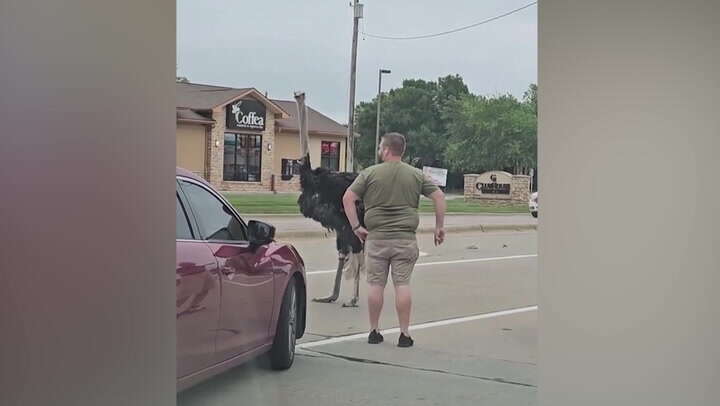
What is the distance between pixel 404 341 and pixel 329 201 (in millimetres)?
1172

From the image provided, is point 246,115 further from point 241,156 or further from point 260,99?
point 241,156

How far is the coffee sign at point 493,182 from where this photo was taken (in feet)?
18.7

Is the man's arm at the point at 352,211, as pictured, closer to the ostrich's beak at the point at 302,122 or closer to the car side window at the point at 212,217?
the ostrich's beak at the point at 302,122

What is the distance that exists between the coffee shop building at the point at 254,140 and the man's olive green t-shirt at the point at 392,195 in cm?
41

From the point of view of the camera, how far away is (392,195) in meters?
5.33

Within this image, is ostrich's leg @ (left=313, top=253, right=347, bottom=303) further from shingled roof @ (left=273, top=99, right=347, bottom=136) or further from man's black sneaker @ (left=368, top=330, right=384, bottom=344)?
shingled roof @ (left=273, top=99, right=347, bottom=136)

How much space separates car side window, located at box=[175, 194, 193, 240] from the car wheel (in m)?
1.15

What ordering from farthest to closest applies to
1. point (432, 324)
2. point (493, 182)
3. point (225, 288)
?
point (432, 324)
point (493, 182)
point (225, 288)

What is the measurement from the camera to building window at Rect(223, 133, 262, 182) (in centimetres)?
543

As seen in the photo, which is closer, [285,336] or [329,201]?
[285,336]

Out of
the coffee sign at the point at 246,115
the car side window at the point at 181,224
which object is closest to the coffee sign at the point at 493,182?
the coffee sign at the point at 246,115

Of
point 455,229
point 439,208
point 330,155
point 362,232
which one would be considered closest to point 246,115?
point 330,155
